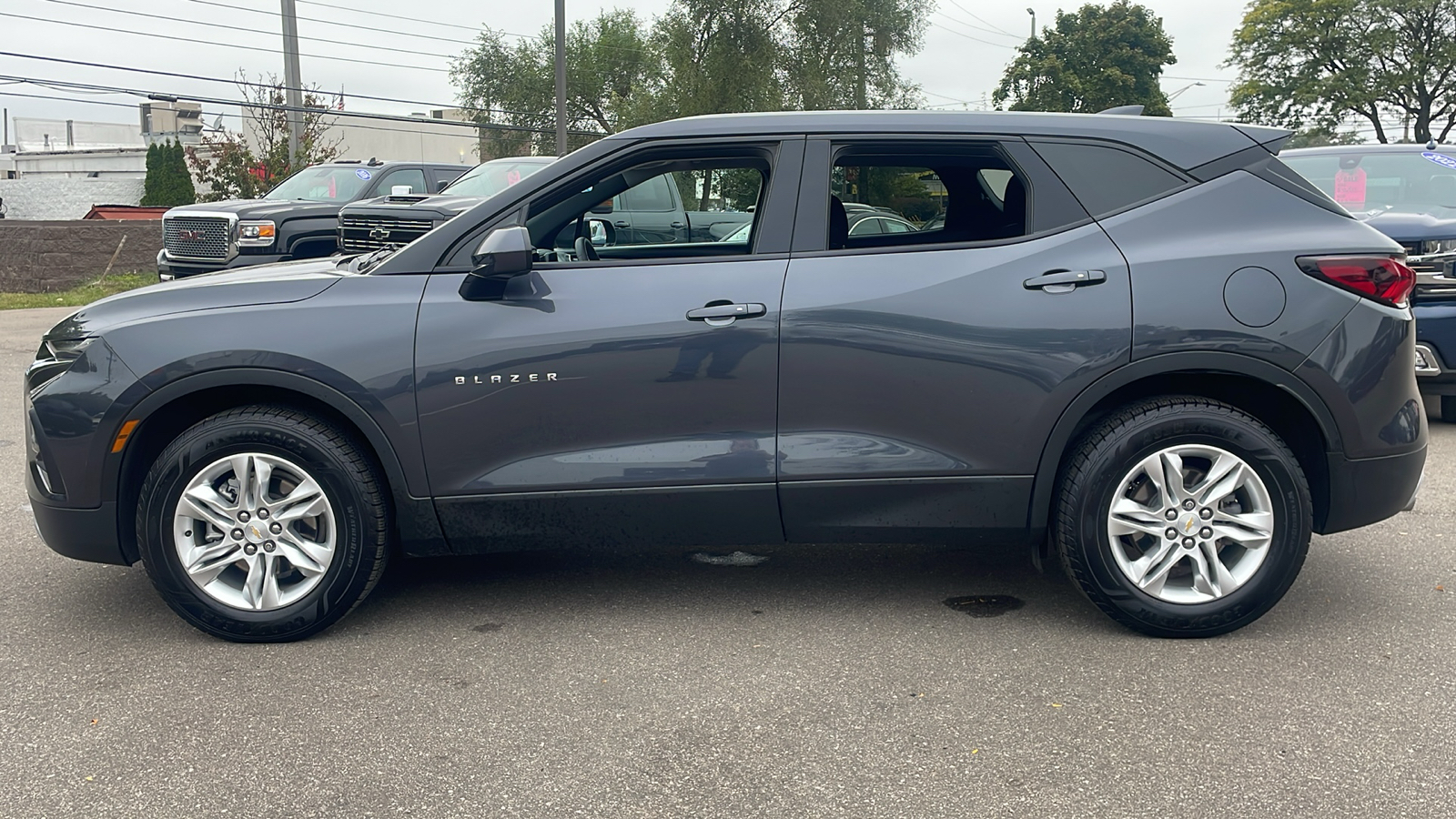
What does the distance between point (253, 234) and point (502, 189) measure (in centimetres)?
907

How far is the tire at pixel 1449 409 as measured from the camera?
26.2ft

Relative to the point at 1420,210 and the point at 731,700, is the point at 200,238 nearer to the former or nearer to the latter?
the point at 1420,210

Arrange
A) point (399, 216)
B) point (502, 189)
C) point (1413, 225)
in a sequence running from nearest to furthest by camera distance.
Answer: point (502, 189)
point (1413, 225)
point (399, 216)

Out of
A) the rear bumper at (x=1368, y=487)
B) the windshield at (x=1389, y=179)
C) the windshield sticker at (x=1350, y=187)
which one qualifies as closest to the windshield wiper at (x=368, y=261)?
the rear bumper at (x=1368, y=487)

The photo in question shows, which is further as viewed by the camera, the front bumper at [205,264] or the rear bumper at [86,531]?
the front bumper at [205,264]

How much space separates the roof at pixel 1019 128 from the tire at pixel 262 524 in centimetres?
144

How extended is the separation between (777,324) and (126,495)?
7.29 feet

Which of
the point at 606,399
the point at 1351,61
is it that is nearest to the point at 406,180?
the point at 606,399

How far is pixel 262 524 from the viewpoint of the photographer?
13.3 ft

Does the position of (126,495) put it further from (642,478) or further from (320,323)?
(642,478)

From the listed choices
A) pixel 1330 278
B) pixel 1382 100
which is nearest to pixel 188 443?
pixel 1330 278

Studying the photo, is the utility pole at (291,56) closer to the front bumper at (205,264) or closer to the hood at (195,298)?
the front bumper at (205,264)

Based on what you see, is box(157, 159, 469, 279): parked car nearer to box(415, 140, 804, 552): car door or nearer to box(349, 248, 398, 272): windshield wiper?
box(349, 248, 398, 272): windshield wiper

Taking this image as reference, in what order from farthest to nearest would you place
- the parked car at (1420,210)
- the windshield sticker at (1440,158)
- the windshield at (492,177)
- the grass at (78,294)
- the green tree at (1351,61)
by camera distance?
the green tree at (1351,61) → the grass at (78,294) → the windshield at (492,177) → the windshield sticker at (1440,158) → the parked car at (1420,210)
